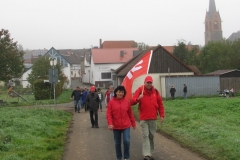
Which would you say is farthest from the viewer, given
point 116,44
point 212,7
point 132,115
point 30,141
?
point 212,7

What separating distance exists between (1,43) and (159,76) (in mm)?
16295

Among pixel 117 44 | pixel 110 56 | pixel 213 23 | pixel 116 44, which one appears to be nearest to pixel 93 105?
pixel 110 56

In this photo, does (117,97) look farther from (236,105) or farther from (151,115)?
(236,105)

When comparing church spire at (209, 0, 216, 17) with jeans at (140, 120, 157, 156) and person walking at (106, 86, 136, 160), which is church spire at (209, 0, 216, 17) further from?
person walking at (106, 86, 136, 160)

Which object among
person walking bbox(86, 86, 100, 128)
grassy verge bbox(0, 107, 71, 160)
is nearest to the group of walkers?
grassy verge bbox(0, 107, 71, 160)

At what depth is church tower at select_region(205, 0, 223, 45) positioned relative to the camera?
15550 centimetres

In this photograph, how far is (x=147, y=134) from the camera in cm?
898

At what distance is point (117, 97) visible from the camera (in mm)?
8562

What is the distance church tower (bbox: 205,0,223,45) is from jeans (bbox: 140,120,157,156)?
15171 cm

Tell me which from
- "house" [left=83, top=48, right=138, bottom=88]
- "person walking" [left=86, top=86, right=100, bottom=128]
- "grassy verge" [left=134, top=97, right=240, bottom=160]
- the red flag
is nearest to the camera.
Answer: "grassy verge" [left=134, top=97, right=240, bottom=160]

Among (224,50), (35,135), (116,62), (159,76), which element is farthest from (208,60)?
(35,135)

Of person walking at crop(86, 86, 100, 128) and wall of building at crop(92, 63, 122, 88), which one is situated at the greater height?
wall of building at crop(92, 63, 122, 88)

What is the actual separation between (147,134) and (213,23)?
504 feet

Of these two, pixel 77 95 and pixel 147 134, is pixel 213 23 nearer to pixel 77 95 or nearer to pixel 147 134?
pixel 77 95
